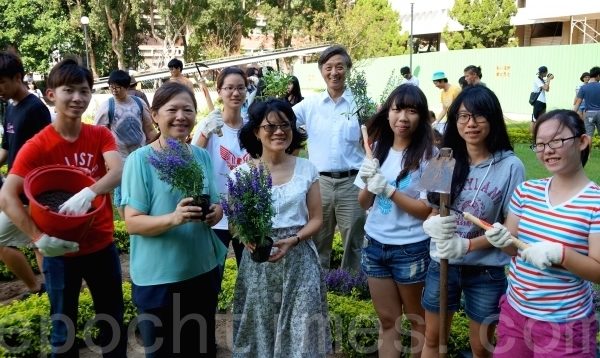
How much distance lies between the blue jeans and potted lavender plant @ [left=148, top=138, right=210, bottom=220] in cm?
Result: 81

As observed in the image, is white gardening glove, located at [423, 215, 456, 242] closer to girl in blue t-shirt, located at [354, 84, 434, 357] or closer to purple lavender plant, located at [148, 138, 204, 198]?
girl in blue t-shirt, located at [354, 84, 434, 357]

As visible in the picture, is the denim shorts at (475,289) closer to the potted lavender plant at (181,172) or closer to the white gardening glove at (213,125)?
the potted lavender plant at (181,172)

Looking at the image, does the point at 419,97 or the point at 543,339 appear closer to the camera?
the point at 543,339

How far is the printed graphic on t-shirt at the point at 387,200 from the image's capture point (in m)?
2.85

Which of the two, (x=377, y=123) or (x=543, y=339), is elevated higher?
(x=377, y=123)

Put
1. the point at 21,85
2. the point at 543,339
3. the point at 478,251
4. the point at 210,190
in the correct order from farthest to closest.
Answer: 1. the point at 21,85
2. the point at 210,190
3. the point at 478,251
4. the point at 543,339

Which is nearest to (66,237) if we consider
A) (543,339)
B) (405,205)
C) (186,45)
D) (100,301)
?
(100,301)

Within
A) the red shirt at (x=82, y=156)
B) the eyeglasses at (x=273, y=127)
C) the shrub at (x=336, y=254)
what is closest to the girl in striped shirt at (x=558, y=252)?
the eyeglasses at (x=273, y=127)

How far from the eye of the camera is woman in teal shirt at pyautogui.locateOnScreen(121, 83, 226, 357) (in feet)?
8.11

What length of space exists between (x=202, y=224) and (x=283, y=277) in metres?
0.50

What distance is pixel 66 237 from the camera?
259 centimetres

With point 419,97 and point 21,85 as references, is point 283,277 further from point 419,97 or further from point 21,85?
point 21,85

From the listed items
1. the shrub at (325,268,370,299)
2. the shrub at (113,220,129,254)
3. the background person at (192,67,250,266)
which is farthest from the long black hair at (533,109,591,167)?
the shrub at (113,220,129,254)

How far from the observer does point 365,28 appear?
28281 millimetres
